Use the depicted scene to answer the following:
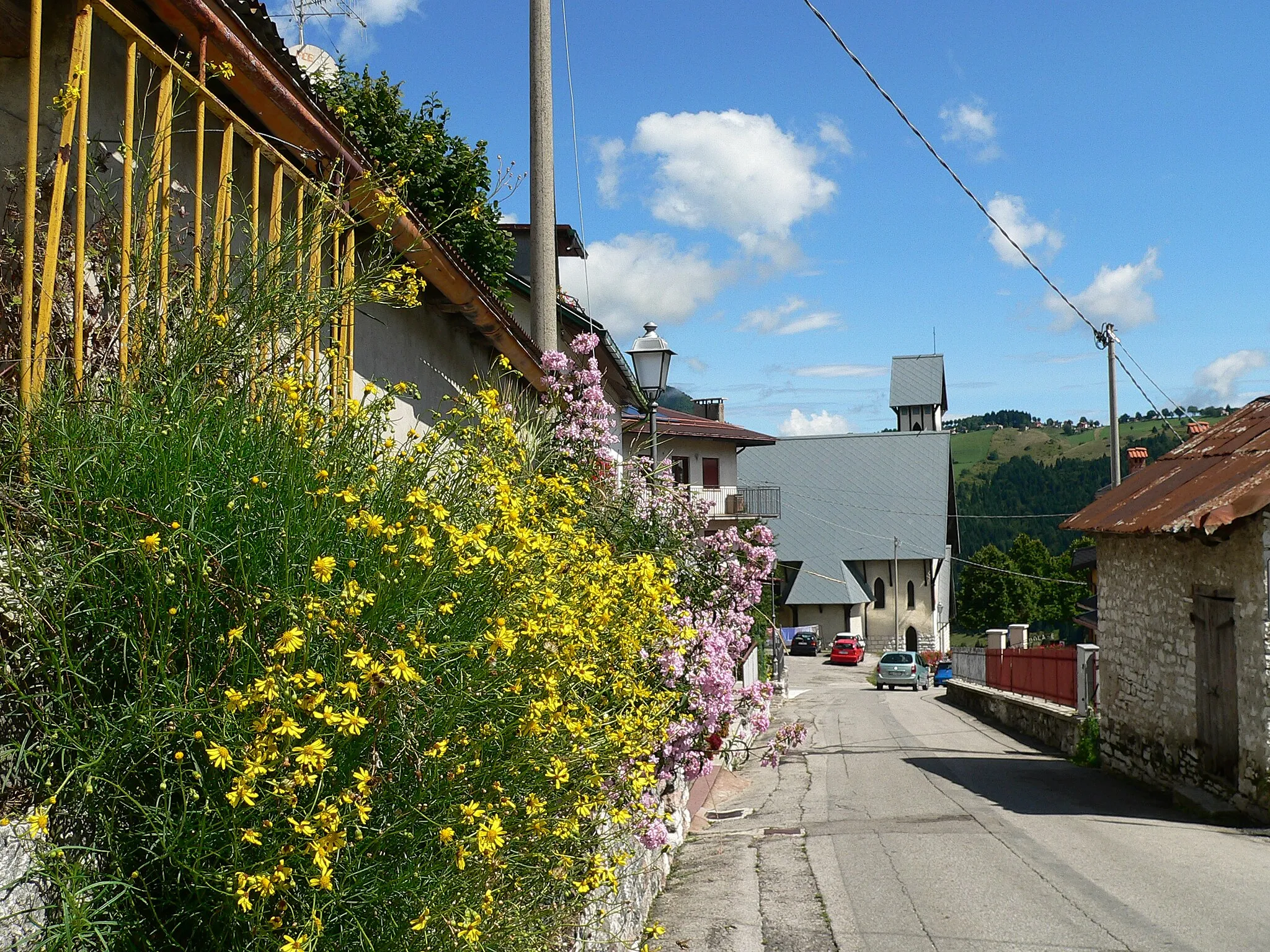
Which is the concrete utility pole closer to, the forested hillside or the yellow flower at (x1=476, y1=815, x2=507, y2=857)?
the yellow flower at (x1=476, y1=815, x2=507, y2=857)

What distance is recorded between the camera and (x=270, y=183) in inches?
220

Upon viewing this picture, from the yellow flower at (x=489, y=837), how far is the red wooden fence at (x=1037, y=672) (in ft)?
56.9

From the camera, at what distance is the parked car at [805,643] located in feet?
189

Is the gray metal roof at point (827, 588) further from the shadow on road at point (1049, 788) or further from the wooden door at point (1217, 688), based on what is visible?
the wooden door at point (1217, 688)

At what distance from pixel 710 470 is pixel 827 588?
18.3m

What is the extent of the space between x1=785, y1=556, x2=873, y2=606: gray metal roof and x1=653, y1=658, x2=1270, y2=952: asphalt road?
43345mm

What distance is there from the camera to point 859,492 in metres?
64.4

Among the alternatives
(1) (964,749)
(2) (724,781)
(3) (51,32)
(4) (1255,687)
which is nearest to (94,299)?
(3) (51,32)

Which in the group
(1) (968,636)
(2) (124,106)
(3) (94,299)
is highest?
(2) (124,106)

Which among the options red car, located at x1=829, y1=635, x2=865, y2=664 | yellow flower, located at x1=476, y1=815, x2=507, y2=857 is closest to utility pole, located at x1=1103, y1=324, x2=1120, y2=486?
yellow flower, located at x1=476, y1=815, x2=507, y2=857

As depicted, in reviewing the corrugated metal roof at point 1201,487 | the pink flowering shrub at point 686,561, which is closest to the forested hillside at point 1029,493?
the corrugated metal roof at point 1201,487

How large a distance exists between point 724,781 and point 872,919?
7432 millimetres

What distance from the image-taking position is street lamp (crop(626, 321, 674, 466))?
11.8m

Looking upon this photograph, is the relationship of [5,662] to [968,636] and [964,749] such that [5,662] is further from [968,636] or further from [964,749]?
[968,636]
